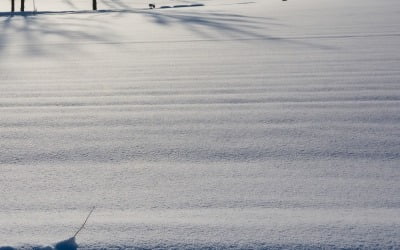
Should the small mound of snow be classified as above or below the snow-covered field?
below

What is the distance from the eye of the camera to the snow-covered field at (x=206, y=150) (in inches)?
58.6

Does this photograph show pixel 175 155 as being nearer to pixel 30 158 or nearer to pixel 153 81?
pixel 30 158

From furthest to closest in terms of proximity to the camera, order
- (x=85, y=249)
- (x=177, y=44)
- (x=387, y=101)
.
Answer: (x=177, y=44) → (x=387, y=101) → (x=85, y=249)

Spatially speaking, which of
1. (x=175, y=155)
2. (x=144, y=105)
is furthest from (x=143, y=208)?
(x=144, y=105)

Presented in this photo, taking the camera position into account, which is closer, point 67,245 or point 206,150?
point 67,245

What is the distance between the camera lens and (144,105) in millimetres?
3037

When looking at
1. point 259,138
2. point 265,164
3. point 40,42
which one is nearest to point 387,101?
point 259,138

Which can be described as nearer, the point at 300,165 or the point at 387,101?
the point at 300,165

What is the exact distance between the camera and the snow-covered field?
1.49 m

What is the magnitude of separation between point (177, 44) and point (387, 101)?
3358 mm

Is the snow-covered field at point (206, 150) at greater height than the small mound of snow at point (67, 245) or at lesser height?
greater

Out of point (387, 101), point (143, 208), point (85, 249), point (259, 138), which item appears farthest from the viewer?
point (387, 101)

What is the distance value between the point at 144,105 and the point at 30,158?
996mm

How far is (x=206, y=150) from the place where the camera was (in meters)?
2.21
